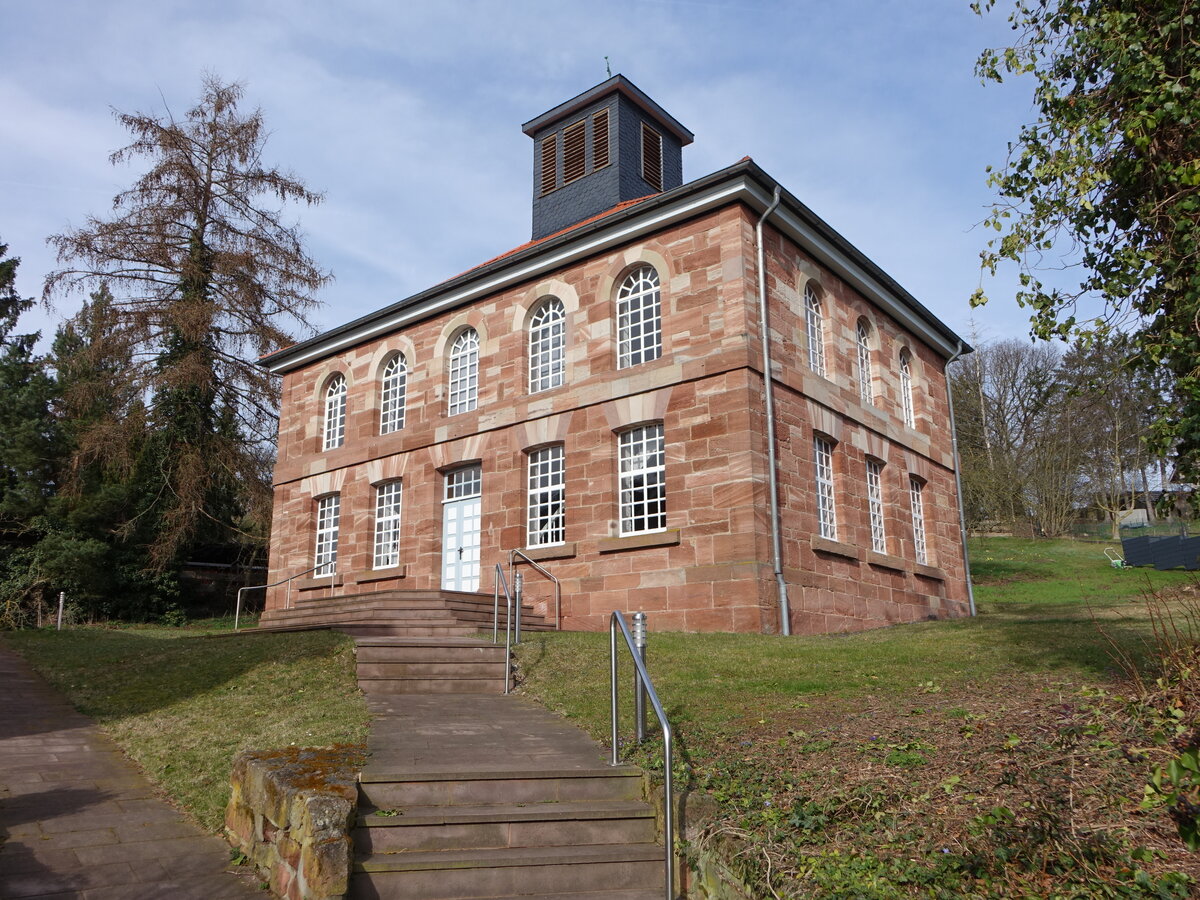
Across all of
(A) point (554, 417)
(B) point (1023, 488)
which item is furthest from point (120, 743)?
(B) point (1023, 488)

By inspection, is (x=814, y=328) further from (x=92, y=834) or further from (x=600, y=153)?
(x=92, y=834)

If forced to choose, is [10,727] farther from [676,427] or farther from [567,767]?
[676,427]

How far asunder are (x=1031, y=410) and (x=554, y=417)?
94.2ft

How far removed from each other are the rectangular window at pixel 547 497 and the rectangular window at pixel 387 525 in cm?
374

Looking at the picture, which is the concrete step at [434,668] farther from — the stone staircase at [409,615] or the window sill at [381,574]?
the window sill at [381,574]

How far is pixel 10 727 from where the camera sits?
9328 mm

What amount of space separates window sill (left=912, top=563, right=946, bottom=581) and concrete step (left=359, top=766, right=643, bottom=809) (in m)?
13.3

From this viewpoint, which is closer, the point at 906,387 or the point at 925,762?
the point at 925,762

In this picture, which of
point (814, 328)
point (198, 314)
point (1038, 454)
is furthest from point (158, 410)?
point (1038, 454)

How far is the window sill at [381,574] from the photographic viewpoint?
18.8 metres

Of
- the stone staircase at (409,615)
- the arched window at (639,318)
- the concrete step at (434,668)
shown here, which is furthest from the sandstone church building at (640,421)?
the concrete step at (434,668)

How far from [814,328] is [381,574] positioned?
956 cm

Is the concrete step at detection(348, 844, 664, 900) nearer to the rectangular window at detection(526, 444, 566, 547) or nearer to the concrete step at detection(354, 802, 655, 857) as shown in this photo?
the concrete step at detection(354, 802, 655, 857)

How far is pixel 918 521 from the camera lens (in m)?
19.9
